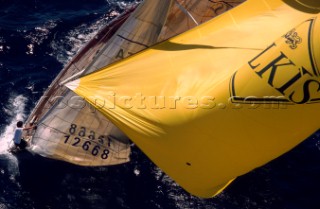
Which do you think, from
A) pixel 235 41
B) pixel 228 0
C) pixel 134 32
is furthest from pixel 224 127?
pixel 228 0

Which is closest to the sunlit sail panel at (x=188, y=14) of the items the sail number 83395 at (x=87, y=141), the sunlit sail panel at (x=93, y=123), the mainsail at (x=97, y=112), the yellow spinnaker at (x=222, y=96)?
the mainsail at (x=97, y=112)

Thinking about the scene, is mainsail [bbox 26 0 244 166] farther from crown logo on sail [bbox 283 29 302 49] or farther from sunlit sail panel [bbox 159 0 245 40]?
crown logo on sail [bbox 283 29 302 49]

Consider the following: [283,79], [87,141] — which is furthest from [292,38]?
[87,141]

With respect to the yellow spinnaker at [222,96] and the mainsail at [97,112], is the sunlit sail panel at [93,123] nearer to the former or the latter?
the mainsail at [97,112]

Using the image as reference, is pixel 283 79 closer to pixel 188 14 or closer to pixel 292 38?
pixel 292 38

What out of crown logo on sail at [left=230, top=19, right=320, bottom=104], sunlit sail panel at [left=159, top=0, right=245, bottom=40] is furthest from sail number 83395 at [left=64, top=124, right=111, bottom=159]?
crown logo on sail at [left=230, top=19, right=320, bottom=104]
